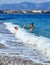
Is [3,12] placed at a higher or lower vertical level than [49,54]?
lower

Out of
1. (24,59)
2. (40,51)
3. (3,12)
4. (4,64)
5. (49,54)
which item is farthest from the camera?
(3,12)

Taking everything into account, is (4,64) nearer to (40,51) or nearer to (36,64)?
(36,64)

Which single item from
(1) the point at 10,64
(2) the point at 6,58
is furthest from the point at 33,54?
(1) the point at 10,64

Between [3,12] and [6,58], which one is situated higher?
[6,58]

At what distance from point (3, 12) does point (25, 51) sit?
5839 inches

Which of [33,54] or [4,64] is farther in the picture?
[33,54]

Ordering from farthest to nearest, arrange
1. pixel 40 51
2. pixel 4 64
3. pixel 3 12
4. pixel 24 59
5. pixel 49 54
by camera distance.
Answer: pixel 3 12 < pixel 40 51 < pixel 49 54 < pixel 24 59 < pixel 4 64

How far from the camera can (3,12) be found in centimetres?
15975

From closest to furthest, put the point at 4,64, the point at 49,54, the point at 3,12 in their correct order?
the point at 4,64 → the point at 49,54 → the point at 3,12

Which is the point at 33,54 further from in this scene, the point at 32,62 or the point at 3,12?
the point at 3,12

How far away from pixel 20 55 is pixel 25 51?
110 centimetres

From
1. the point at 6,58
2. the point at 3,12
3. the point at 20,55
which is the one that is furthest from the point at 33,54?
the point at 3,12

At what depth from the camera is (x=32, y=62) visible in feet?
32.5

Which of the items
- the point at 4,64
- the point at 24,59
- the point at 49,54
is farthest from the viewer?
the point at 49,54
